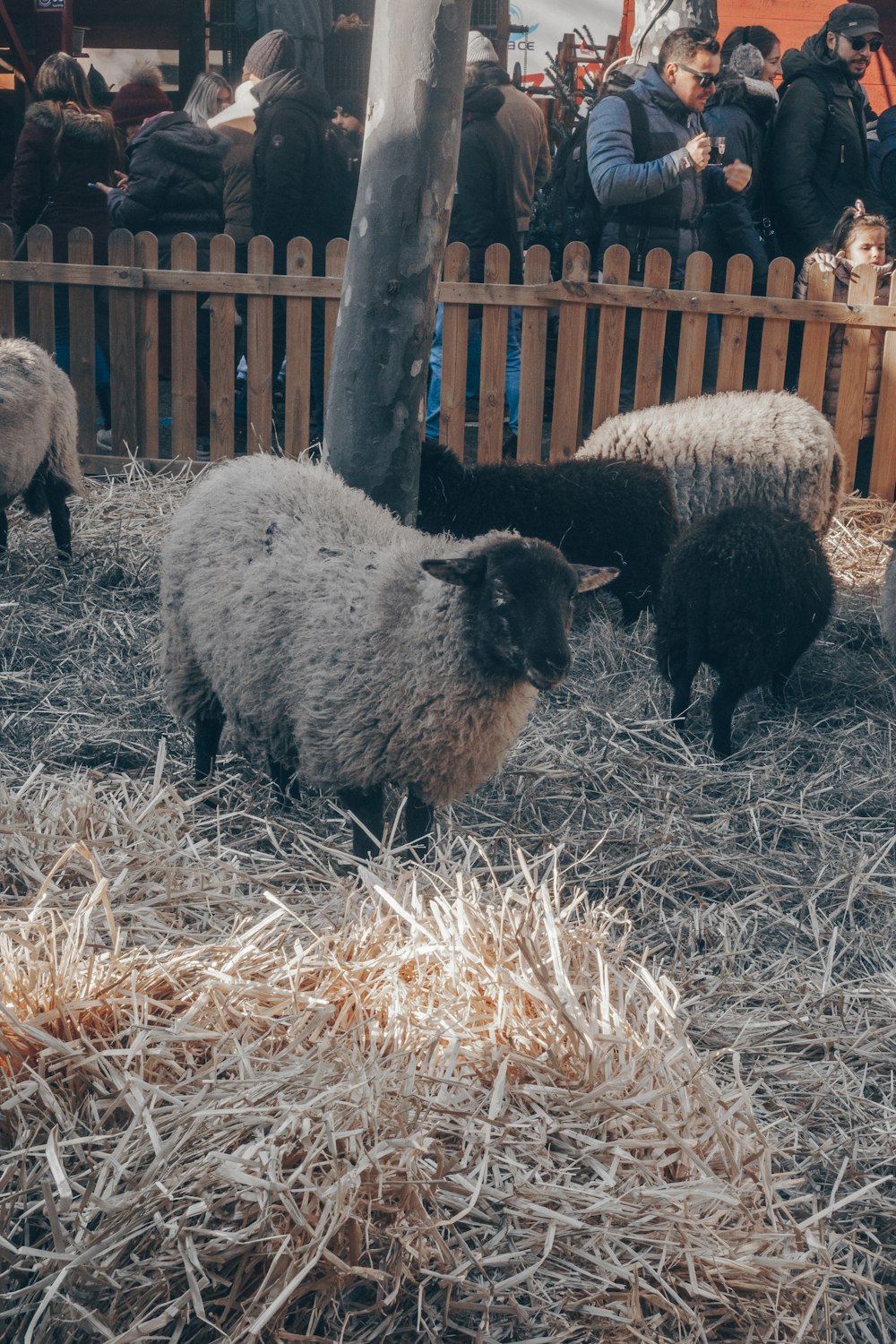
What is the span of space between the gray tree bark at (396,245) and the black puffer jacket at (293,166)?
284cm

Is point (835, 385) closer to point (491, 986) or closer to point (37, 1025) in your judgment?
point (491, 986)

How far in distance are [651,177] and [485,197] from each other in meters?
1.36

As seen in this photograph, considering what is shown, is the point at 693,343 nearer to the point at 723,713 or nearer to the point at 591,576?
the point at 723,713

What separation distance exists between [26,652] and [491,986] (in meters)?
3.25

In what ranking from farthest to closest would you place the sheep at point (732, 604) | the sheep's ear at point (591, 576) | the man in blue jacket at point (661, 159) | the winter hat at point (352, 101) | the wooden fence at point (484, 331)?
1. the winter hat at point (352, 101)
2. the wooden fence at point (484, 331)
3. the man in blue jacket at point (661, 159)
4. the sheep at point (732, 604)
5. the sheep's ear at point (591, 576)

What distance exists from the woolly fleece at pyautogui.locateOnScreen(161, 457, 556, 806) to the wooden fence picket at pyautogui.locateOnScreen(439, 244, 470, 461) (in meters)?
3.44

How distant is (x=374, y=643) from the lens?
3592 mm

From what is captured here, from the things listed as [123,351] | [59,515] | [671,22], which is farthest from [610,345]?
[671,22]

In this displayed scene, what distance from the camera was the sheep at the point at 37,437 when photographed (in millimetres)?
5828

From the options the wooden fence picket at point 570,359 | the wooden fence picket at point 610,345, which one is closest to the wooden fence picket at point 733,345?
the wooden fence picket at point 610,345

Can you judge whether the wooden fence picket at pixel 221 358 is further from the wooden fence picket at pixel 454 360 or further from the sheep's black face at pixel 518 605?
the sheep's black face at pixel 518 605

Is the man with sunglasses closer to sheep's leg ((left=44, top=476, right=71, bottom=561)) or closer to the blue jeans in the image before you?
the blue jeans

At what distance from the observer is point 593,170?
23.9 ft

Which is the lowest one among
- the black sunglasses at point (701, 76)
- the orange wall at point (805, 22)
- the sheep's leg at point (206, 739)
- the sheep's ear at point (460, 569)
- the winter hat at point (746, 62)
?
the sheep's leg at point (206, 739)
